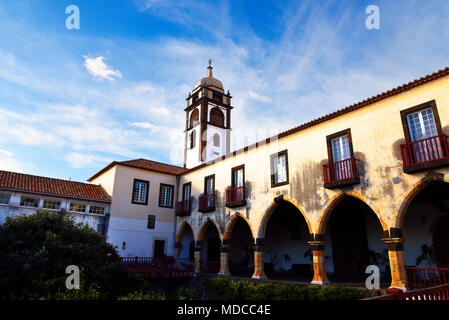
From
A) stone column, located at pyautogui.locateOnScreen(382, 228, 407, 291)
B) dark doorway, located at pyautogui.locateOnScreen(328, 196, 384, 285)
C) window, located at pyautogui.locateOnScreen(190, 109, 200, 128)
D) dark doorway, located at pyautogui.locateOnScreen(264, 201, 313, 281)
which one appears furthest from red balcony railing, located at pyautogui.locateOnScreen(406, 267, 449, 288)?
window, located at pyautogui.locateOnScreen(190, 109, 200, 128)

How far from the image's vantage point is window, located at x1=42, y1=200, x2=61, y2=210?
18.4m

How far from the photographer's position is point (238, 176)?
713 inches

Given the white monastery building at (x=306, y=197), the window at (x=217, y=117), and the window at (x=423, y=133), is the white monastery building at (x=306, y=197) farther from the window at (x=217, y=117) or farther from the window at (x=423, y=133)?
the window at (x=217, y=117)

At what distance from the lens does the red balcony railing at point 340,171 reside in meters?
12.2

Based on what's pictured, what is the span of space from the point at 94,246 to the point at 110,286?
1711mm

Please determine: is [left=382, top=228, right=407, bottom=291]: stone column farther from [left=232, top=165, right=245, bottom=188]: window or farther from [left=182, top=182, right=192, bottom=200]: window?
[left=182, top=182, right=192, bottom=200]: window

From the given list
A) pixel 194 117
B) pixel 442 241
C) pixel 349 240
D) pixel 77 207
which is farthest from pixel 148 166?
pixel 442 241

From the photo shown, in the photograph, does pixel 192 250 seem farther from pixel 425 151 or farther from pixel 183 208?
pixel 425 151

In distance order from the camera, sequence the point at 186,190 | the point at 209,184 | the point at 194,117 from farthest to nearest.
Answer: the point at 194,117 < the point at 186,190 < the point at 209,184

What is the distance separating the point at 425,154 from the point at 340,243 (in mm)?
7329

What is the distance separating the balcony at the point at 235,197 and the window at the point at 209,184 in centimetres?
206

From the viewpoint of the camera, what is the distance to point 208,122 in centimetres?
3189
